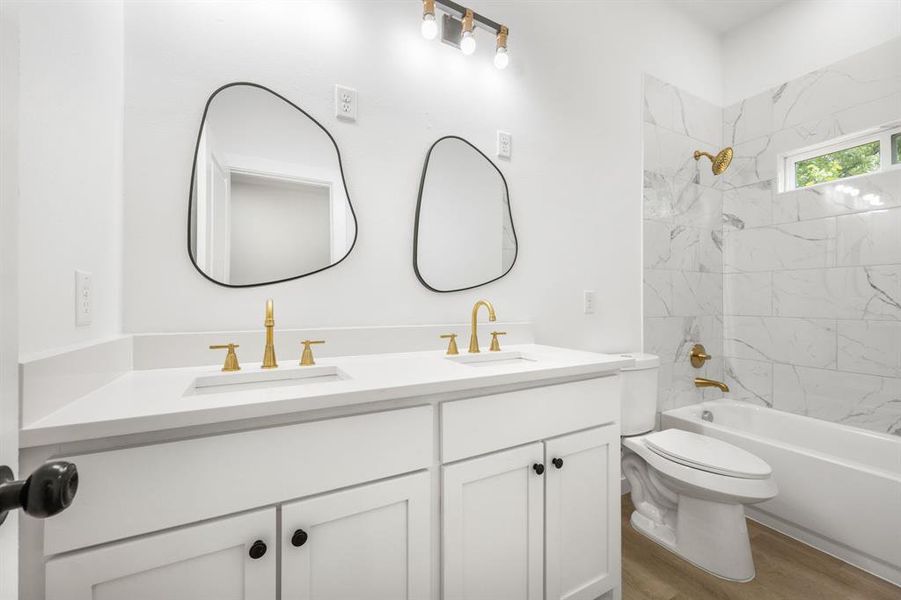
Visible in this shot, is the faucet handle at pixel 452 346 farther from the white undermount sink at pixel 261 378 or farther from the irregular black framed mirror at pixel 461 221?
the white undermount sink at pixel 261 378

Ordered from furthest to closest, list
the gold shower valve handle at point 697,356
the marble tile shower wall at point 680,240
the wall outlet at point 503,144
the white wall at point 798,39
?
the gold shower valve handle at point 697,356 → the marble tile shower wall at point 680,240 → the white wall at point 798,39 → the wall outlet at point 503,144

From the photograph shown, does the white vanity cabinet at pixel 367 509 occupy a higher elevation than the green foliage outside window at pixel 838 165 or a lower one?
lower

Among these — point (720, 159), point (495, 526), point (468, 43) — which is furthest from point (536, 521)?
point (720, 159)

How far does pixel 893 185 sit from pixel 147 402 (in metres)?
3.02

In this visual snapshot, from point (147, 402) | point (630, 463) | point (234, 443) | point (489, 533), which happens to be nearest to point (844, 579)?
point (630, 463)

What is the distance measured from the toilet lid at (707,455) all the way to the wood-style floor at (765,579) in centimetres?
42

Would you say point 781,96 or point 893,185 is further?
point 781,96

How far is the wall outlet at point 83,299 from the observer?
851mm

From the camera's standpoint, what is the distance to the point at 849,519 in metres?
1.60

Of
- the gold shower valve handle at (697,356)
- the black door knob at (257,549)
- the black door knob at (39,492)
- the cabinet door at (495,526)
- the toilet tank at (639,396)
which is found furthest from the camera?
the gold shower valve handle at (697,356)

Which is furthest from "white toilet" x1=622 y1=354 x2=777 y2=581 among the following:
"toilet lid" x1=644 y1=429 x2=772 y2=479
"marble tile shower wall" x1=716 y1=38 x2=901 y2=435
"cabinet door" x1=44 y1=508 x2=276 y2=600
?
"cabinet door" x1=44 y1=508 x2=276 y2=600

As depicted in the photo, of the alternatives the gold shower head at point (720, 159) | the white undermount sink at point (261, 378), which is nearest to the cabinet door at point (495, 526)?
the white undermount sink at point (261, 378)

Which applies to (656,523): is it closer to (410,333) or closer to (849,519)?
(849,519)

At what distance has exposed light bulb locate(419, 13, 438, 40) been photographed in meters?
1.45
